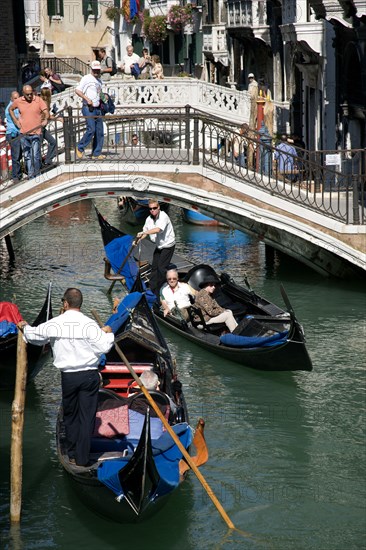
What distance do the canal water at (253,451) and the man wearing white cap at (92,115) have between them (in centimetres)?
157

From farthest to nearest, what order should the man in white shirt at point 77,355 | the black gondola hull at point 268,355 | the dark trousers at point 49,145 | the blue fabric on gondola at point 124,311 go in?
the dark trousers at point 49,145, the black gondola hull at point 268,355, the blue fabric on gondola at point 124,311, the man in white shirt at point 77,355

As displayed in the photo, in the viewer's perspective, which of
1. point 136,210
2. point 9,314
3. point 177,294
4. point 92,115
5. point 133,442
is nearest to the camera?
point 133,442

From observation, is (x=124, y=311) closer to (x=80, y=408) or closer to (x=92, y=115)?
(x=80, y=408)

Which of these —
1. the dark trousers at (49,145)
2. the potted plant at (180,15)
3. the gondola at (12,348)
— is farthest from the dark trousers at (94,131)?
the potted plant at (180,15)

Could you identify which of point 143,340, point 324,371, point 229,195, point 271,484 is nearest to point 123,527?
point 271,484

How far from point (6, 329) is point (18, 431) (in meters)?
2.18

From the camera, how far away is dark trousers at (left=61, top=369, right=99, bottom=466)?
6879mm

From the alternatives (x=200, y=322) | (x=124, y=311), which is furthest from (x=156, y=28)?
(x=124, y=311)

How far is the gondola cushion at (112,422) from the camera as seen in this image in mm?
7422

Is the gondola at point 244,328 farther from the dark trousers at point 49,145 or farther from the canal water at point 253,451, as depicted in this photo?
the dark trousers at point 49,145

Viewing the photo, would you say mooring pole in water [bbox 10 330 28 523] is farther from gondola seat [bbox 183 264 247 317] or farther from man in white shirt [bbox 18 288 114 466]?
gondola seat [bbox 183 264 247 317]

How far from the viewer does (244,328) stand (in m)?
10.1

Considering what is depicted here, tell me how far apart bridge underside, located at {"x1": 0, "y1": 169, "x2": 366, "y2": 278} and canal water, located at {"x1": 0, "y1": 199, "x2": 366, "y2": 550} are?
0.67 m

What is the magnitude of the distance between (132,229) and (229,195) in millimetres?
5288
